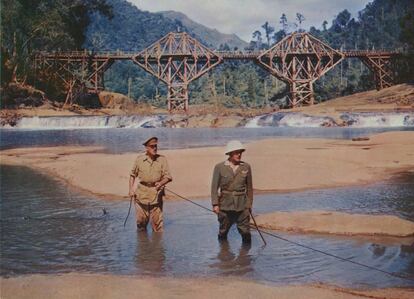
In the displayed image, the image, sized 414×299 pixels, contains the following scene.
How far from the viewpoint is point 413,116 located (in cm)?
4003

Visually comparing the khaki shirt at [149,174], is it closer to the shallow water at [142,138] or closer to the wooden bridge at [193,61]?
the shallow water at [142,138]

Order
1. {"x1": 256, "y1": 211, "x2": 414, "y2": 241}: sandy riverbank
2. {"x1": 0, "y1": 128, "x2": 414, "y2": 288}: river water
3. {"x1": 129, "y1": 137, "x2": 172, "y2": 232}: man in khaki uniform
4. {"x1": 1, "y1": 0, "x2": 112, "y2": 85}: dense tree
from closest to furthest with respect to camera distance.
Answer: {"x1": 0, "y1": 128, "x2": 414, "y2": 288}: river water
{"x1": 129, "y1": 137, "x2": 172, "y2": 232}: man in khaki uniform
{"x1": 256, "y1": 211, "x2": 414, "y2": 241}: sandy riverbank
{"x1": 1, "y1": 0, "x2": 112, "y2": 85}: dense tree

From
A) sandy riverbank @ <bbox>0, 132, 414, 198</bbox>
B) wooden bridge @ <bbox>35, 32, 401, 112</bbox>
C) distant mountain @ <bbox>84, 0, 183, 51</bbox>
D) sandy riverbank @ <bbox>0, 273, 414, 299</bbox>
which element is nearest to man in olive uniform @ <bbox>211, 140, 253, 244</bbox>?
sandy riverbank @ <bbox>0, 273, 414, 299</bbox>

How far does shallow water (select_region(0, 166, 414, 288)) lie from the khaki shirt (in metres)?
0.61

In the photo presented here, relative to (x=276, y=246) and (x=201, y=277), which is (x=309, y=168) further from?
(x=201, y=277)

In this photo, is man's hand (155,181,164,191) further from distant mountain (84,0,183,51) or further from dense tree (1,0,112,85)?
distant mountain (84,0,183,51)

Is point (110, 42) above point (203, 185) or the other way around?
above

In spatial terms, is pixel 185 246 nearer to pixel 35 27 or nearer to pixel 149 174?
pixel 149 174

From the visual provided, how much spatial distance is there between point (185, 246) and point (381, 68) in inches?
2277

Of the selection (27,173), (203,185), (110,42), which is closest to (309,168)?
(203,185)

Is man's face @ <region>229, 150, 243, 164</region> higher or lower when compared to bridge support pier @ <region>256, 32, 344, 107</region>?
lower

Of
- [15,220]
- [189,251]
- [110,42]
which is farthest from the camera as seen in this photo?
[110,42]

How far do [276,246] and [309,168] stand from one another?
868cm

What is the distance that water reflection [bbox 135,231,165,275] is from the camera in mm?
6570
